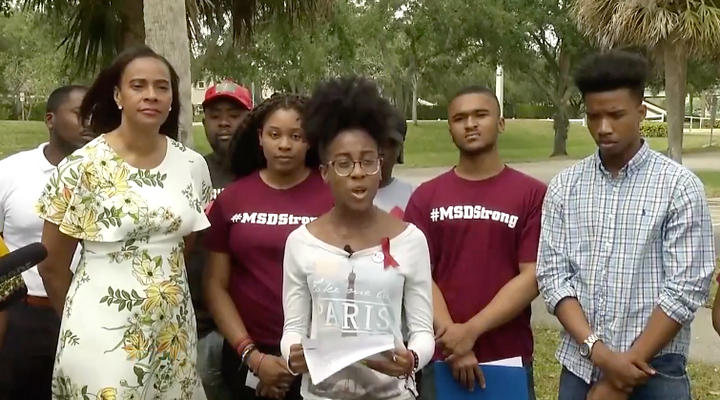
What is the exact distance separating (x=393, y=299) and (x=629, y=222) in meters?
0.97

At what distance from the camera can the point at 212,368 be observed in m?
3.76

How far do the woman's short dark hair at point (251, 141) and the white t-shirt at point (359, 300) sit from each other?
904mm

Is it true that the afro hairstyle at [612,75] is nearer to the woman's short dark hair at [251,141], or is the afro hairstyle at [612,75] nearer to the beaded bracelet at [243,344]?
the woman's short dark hair at [251,141]

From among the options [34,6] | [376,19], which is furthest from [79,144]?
[376,19]

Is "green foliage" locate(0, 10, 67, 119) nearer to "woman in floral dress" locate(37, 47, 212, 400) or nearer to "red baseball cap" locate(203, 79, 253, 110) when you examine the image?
"red baseball cap" locate(203, 79, 253, 110)

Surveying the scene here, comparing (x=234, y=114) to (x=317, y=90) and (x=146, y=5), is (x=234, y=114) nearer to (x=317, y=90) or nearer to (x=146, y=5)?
(x=146, y=5)

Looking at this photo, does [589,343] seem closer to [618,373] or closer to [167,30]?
[618,373]

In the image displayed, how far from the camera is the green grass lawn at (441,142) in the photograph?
98.9 ft

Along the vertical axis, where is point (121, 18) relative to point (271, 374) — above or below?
above

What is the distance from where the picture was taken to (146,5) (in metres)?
5.24

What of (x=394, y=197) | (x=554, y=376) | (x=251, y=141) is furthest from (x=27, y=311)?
(x=554, y=376)

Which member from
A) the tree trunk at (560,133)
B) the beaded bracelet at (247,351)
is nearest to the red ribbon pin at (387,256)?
the beaded bracelet at (247,351)

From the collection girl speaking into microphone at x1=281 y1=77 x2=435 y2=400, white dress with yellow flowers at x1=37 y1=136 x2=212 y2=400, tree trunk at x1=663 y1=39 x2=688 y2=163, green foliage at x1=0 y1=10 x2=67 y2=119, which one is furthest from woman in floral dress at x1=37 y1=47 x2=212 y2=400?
green foliage at x1=0 y1=10 x2=67 y2=119

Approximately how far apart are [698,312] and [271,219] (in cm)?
550
